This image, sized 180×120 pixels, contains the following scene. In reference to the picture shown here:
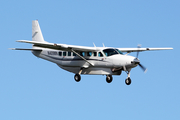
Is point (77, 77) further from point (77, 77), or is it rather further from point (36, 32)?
point (36, 32)

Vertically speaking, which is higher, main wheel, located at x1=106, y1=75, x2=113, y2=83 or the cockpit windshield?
the cockpit windshield

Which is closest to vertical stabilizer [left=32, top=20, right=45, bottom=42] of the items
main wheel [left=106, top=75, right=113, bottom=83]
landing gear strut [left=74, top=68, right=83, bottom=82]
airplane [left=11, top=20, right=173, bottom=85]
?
airplane [left=11, top=20, right=173, bottom=85]

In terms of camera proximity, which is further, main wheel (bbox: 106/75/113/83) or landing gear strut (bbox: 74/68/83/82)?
main wheel (bbox: 106/75/113/83)

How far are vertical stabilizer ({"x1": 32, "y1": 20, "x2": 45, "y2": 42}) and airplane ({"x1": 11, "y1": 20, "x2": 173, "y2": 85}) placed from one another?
2.36 metres

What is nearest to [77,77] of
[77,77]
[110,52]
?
Result: [77,77]

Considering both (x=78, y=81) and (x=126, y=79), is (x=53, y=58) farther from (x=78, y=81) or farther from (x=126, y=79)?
(x=126, y=79)

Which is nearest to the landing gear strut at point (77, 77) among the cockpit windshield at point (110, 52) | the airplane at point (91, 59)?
the airplane at point (91, 59)

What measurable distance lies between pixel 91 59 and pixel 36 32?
7.64 meters

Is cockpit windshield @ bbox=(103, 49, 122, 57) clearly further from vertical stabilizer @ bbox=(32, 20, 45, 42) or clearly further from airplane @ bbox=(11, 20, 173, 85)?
vertical stabilizer @ bbox=(32, 20, 45, 42)

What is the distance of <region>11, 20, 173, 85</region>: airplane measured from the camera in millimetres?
34625

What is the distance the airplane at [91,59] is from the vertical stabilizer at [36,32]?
236 cm

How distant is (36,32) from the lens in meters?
41.1

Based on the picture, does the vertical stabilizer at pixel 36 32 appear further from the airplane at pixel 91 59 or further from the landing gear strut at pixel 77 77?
the landing gear strut at pixel 77 77

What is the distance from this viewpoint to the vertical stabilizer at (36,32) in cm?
4088
